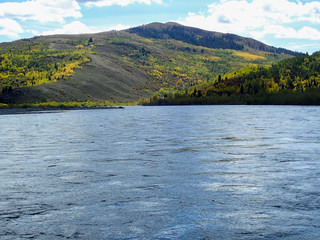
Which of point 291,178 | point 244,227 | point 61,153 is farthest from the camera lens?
point 61,153

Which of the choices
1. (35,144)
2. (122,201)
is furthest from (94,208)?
(35,144)

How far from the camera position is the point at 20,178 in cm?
2483

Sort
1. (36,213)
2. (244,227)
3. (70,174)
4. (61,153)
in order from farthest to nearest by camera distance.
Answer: (61,153), (70,174), (36,213), (244,227)

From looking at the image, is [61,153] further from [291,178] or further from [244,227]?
[244,227]

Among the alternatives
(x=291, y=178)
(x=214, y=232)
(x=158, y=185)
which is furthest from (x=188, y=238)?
(x=291, y=178)

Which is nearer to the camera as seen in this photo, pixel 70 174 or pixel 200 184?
pixel 200 184

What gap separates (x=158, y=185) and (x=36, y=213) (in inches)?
280

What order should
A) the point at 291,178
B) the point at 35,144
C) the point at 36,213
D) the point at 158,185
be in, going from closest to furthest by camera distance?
the point at 36,213 → the point at 158,185 → the point at 291,178 → the point at 35,144

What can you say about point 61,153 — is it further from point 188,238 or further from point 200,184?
point 188,238

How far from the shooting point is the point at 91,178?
2478cm

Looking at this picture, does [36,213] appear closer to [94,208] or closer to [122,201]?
[94,208]

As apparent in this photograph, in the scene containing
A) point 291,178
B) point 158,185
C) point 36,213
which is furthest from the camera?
point 291,178

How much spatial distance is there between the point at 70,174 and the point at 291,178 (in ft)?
41.9

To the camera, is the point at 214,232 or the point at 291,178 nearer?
the point at 214,232
